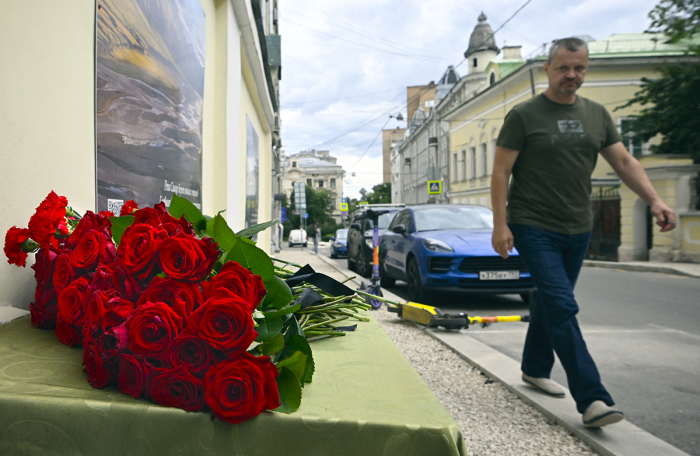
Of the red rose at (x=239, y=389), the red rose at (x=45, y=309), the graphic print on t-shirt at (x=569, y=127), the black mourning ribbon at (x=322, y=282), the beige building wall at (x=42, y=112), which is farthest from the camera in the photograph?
the graphic print on t-shirt at (x=569, y=127)

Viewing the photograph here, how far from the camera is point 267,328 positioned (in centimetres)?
96

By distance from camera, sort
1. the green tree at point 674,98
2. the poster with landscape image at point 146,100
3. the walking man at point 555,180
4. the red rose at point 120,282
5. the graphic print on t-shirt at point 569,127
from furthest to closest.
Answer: the green tree at point 674,98, the graphic print on t-shirt at point 569,127, the walking man at point 555,180, the poster with landscape image at point 146,100, the red rose at point 120,282

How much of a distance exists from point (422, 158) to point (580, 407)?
57.7 metres

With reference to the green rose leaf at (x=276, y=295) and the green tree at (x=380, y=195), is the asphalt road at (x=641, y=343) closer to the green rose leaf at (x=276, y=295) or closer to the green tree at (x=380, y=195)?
the green rose leaf at (x=276, y=295)

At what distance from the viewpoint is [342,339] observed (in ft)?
4.88

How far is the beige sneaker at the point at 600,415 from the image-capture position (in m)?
2.35

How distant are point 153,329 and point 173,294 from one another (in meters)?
0.07

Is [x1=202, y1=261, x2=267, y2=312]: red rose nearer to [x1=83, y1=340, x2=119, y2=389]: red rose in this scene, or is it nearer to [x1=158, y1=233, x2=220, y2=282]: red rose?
[x1=158, y1=233, x2=220, y2=282]: red rose

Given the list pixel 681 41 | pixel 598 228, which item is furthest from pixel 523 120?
pixel 598 228

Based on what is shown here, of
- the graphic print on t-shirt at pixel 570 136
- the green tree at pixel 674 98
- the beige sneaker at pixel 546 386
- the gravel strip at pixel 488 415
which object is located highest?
the green tree at pixel 674 98

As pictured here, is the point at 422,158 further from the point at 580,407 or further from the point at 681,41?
the point at 580,407

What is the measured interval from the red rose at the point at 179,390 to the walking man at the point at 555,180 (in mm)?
2109

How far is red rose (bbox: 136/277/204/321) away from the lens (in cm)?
90

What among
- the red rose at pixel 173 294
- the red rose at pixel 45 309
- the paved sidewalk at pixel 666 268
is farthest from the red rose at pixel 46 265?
the paved sidewalk at pixel 666 268
